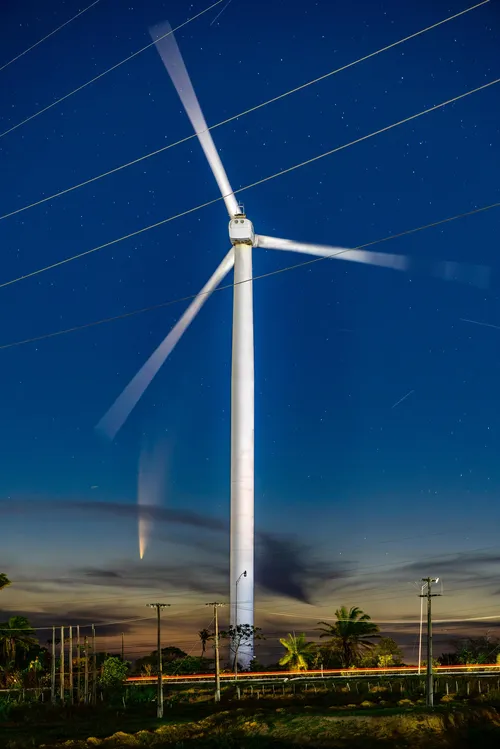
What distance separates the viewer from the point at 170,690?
4638 inches

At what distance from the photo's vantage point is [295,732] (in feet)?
222

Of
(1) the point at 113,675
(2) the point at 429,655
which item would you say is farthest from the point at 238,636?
(2) the point at 429,655

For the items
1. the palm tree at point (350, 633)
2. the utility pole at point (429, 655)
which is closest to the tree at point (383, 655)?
the palm tree at point (350, 633)

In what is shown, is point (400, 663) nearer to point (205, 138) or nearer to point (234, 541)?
point (234, 541)

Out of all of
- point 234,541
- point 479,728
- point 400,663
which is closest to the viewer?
point 479,728

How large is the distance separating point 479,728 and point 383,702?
1733cm

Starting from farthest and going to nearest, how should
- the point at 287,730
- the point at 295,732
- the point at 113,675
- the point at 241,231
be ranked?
the point at 241,231 < the point at 113,675 < the point at 287,730 < the point at 295,732

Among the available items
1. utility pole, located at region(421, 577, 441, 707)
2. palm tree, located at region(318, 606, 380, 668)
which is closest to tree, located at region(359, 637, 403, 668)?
palm tree, located at region(318, 606, 380, 668)

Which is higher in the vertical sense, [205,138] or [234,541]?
[205,138]

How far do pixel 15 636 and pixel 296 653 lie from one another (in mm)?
44875

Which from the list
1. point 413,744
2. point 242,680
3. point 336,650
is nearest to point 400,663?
point 336,650

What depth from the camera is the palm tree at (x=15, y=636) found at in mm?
140375

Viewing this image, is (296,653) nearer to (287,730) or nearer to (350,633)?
(350,633)

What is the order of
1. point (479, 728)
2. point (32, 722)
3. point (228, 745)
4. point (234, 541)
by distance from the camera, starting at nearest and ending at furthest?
point (228, 745) < point (479, 728) < point (32, 722) < point (234, 541)
